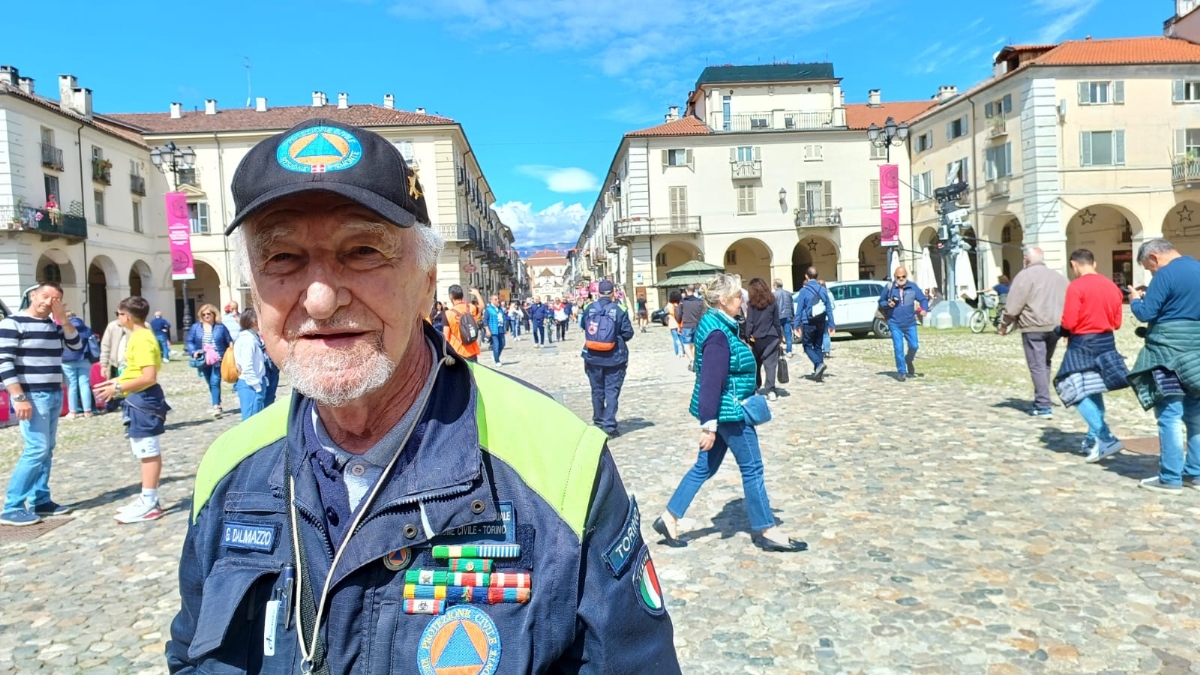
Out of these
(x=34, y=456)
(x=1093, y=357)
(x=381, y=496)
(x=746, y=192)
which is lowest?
(x=34, y=456)

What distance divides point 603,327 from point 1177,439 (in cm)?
534

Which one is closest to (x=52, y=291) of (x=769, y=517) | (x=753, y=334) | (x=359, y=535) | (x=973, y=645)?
(x=769, y=517)

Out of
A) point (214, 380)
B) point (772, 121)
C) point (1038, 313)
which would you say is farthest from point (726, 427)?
point (772, 121)

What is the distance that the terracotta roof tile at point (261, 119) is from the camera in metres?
40.9

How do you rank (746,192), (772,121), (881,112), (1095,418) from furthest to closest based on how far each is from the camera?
(881,112)
(772,121)
(746,192)
(1095,418)

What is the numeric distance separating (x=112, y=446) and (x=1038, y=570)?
1026cm

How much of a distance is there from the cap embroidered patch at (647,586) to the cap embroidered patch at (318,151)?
937 mm

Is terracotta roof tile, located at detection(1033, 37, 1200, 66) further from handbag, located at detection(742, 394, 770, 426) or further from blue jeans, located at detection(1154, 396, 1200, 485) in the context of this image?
handbag, located at detection(742, 394, 770, 426)

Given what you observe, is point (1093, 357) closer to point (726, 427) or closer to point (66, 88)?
point (726, 427)

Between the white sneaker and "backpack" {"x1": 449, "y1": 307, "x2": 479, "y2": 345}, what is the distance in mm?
5612

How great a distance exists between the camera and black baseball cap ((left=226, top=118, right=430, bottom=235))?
141cm

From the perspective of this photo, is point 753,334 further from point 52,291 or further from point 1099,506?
point 52,291

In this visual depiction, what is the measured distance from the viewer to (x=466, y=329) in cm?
1148

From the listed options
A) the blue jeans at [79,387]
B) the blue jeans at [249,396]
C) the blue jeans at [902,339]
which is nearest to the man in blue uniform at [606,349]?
the blue jeans at [249,396]
